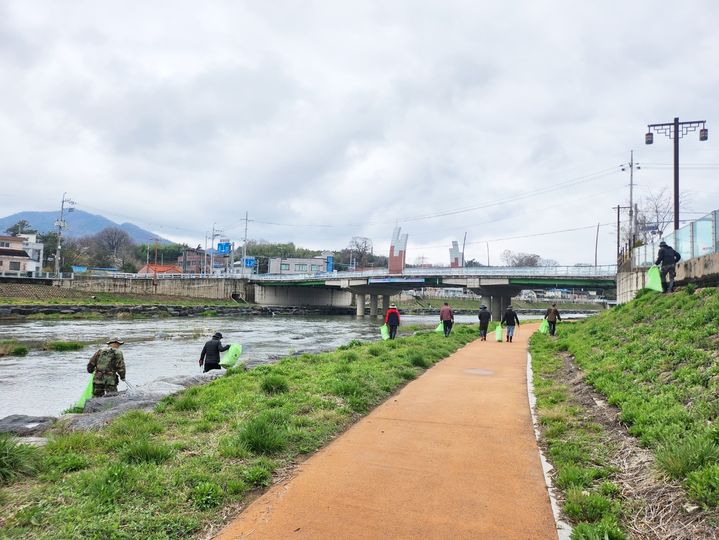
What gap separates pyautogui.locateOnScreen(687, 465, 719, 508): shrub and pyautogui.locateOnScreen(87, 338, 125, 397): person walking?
10.2 meters

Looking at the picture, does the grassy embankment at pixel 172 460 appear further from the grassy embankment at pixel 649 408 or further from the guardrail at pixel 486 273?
the guardrail at pixel 486 273

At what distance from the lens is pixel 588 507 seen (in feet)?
13.8

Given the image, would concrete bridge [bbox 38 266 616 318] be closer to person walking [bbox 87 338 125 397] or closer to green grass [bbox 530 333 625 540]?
green grass [bbox 530 333 625 540]

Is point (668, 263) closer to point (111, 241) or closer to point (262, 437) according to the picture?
point (262, 437)

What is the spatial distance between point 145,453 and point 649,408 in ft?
19.5

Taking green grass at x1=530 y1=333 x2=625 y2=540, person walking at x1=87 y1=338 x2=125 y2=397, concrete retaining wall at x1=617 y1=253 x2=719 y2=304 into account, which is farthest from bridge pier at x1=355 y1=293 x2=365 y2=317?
green grass at x1=530 y1=333 x2=625 y2=540

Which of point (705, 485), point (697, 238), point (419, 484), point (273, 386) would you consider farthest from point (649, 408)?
point (697, 238)

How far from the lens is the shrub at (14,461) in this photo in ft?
15.3

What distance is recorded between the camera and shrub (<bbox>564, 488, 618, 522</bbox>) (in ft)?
13.6

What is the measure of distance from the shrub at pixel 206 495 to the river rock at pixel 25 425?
4543 mm

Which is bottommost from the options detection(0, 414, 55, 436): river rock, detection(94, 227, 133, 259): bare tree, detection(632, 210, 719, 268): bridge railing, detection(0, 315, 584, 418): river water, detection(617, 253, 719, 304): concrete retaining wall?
detection(0, 315, 584, 418): river water

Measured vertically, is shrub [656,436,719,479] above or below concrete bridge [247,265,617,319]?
below

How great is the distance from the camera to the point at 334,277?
72.8m

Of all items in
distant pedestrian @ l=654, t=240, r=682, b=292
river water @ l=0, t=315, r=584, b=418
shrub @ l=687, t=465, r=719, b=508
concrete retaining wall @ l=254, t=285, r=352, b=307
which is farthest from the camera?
concrete retaining wall @ l=254, t=285, r=352, b=307
